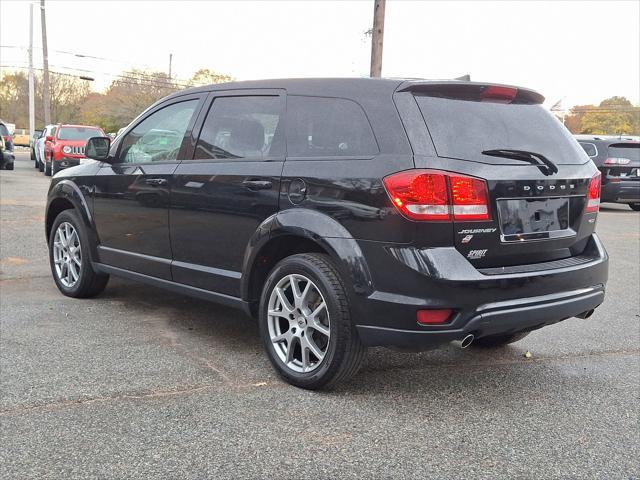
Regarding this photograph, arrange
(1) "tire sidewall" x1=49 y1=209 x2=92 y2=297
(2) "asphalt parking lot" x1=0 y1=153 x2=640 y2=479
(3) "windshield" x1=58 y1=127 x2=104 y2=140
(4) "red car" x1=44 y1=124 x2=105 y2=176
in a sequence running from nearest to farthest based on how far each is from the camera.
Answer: (2) "asphalt parking lot" x1=0 y1=153 x2=640 y2=479 → (1) "tire sidewall" x1=49 y1=209 x2=92 y2=297 → (4) "red car" x1=44 y1=124 x2=105 y2=176 → (3) "windshield" x1=58 y1=127 x2=104 y2=140

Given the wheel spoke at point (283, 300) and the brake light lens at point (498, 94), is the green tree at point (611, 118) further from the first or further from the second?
the wheel spoke at point (283, 300)

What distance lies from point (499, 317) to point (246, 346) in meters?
1.88

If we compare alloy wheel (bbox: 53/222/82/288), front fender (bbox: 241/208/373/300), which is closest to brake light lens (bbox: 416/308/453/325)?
front fender (bbox: 241/208/373/300)

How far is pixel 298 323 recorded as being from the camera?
368 cm

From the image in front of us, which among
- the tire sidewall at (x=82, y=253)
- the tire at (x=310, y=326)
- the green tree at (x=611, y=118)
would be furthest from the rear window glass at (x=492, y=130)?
the green tree at (x=611, y=118)

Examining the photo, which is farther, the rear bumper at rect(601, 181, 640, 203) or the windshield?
the windshield

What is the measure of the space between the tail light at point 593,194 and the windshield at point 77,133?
720 inches

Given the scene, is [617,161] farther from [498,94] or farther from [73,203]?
[73,203]

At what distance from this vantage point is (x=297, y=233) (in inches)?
140

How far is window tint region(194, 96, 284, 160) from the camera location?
3980 millimetres

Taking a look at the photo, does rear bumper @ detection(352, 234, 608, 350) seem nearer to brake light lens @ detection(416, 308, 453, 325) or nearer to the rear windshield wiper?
brake light lens @ detection(416, 308, 453, 325)

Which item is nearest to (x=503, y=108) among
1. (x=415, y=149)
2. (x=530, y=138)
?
(x=530, y=138)

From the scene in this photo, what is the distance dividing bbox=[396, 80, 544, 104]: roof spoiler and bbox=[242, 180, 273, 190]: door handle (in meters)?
0.94

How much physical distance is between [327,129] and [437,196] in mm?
887
